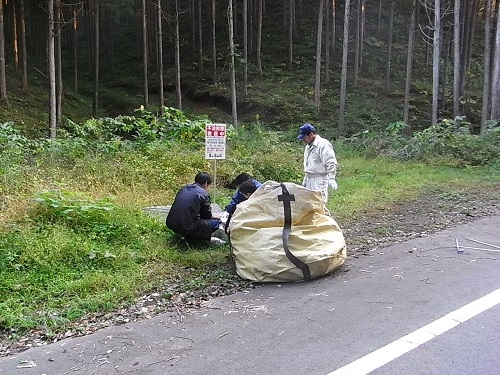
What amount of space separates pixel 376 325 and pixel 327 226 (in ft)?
5.38

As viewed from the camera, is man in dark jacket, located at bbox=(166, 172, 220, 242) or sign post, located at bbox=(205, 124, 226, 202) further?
sign post, located at bbox=(205, 124, 226, 202)

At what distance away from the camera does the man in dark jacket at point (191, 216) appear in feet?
19.1

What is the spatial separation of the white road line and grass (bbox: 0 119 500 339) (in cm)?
216

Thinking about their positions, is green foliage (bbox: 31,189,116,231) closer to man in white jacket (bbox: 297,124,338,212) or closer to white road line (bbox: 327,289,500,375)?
man in white jacket (bbox: 297,124,338,212)

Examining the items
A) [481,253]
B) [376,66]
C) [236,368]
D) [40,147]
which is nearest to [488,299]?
[481,253]

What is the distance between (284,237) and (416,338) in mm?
1784

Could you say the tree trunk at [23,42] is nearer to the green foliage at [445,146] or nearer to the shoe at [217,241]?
the green foliage at [445,146]

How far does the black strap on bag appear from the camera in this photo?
4.73 m

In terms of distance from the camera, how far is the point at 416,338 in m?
3.45

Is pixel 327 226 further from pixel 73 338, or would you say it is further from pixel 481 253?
pixel 73 338

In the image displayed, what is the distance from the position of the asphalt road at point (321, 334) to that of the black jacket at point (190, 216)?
1.54 meters

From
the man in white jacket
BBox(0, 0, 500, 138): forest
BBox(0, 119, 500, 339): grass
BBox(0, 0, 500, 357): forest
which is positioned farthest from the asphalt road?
BBox(0, 0, 500, 138): forest

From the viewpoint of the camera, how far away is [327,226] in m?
5.17

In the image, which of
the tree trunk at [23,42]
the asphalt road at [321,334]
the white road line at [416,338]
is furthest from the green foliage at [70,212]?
the tree trunk at [23,42]
